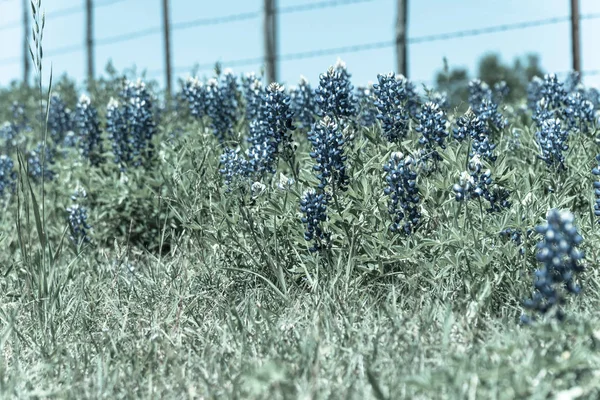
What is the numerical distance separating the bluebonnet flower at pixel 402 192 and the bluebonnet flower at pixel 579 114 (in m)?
2.00

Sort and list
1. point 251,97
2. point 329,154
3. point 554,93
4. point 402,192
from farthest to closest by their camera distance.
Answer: point 251,97 → point 554,93 → point 329,154 → point 402,192

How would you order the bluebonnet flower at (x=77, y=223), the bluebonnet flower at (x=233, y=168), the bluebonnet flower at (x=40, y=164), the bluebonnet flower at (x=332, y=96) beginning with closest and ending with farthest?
the bluebonnet flower at (x=233, y=168)
the bluebonnet flower at (x=332, y=96)
the bluebonnet flower at (x=77, y=223)
the bluebonnet flower at (x=40, y=164)

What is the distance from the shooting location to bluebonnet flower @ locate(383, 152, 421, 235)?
3.49m

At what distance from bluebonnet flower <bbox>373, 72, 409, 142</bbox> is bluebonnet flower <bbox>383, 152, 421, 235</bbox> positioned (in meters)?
0.61

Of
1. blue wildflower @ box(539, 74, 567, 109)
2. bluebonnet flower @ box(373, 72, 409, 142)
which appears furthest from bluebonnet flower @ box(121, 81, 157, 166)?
blue wildflower @ box(539, 74, 567, 109)

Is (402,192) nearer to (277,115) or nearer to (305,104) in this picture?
(277,115)

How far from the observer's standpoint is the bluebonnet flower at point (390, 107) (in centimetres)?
416

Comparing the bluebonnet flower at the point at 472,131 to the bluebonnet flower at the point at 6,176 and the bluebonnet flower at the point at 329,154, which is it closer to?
the bluebonnet flower at the point at 329,154

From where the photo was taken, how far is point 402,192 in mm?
3523

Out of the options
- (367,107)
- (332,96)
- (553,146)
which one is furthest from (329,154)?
(367,107)

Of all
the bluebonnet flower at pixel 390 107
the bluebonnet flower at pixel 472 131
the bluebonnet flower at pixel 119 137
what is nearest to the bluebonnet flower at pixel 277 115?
the bluebonnet flower at pixel 390 107

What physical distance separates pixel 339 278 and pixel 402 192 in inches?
19.0

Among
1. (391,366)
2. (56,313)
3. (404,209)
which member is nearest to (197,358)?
(391,366)

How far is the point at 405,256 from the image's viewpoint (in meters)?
3.45
